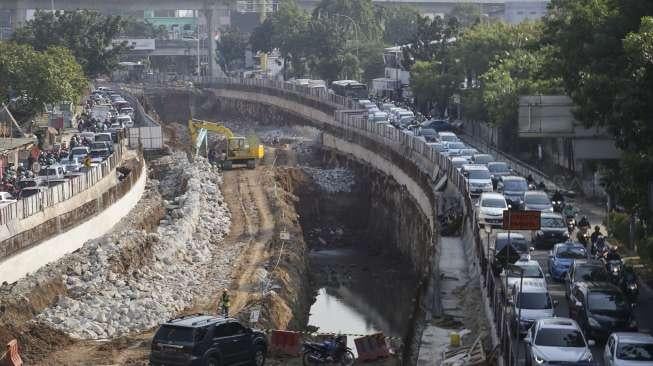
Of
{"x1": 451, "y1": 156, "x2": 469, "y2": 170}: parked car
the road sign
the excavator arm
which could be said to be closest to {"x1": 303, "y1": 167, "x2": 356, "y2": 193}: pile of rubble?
the excavator arm

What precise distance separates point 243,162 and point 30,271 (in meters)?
46.3

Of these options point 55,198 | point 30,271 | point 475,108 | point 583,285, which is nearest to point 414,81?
point 475,108

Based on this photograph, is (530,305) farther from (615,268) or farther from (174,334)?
(174,334)

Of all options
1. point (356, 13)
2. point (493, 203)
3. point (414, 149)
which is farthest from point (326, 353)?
point (356, 13)

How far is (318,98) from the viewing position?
122188mm

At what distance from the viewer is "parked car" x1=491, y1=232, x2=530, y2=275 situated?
125 feet

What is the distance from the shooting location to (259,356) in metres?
33.3

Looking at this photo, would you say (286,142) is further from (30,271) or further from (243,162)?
(30,271)

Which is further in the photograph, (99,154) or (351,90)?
(351,90)

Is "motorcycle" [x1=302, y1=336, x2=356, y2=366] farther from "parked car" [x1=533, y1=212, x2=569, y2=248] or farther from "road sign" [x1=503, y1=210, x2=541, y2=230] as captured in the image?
"parked car" [x1=533, y1=212, x2=569, y2=248]

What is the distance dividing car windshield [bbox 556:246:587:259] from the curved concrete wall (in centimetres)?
1685

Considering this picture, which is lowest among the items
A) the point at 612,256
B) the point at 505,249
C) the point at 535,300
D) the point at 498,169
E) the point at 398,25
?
the point at 498,169

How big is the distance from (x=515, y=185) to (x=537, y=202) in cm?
647

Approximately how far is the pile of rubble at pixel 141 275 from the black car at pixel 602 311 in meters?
13.9
